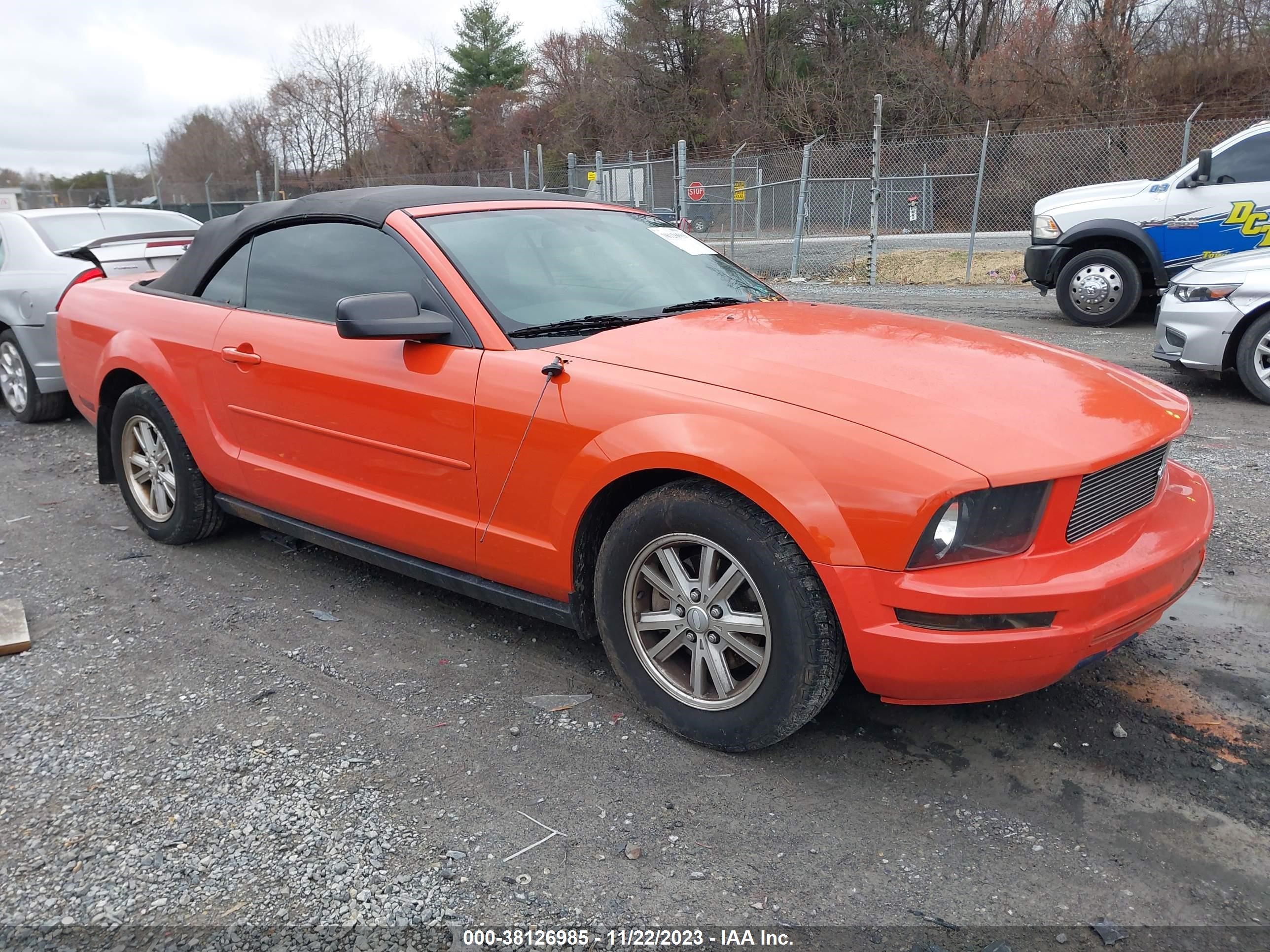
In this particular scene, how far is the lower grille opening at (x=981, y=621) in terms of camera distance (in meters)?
2.36

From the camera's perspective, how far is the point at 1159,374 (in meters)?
7.79

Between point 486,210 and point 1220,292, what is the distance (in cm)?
562

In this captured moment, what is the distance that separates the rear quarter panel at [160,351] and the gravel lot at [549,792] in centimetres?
73

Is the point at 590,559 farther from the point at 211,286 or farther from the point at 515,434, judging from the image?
the point at 211,286

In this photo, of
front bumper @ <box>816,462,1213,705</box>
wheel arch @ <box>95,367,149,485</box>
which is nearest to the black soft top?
wheel arch @ <box>95,367,149,485</box>

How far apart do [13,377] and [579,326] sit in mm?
6262

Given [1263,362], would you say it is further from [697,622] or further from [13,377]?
[13,377]

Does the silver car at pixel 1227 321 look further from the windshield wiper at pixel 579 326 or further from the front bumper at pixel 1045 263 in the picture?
the windshield wiper at pixel 579 326

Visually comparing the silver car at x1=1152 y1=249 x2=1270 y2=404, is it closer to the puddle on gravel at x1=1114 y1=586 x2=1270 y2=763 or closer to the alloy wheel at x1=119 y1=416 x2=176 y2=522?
the puddle on gravel at x1=1114 y1=586 x2=1270 y2=763

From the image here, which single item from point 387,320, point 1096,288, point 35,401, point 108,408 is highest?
point 387,320

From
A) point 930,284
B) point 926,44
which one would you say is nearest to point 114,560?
point 930,284

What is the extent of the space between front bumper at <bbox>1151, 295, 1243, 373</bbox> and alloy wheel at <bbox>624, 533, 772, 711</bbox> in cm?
565

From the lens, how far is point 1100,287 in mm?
10445

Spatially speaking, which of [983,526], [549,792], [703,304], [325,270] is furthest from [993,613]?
[325,270]
